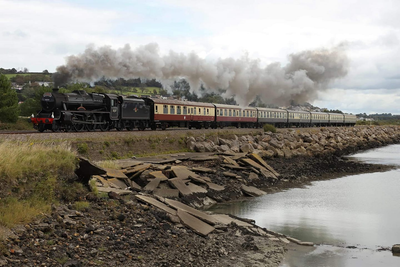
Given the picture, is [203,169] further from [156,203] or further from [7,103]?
[7,103]

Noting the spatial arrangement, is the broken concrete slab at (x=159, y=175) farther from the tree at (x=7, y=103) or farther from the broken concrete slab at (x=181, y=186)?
the tree at (x=7, y=103)

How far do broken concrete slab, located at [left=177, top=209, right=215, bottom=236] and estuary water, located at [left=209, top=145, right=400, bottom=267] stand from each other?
2213mm

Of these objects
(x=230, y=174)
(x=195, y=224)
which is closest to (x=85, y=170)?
(x=195, y=224)

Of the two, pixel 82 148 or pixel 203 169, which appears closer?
pixel 82 148

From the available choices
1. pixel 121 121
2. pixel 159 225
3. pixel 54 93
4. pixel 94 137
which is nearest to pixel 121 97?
pixel 121 121

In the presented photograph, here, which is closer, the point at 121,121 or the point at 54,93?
the point at 54,93

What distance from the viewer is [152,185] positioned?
17.7m

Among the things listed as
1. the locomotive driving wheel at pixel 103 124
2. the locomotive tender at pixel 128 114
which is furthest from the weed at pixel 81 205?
the locomotive driving wheel at pixel 103 124

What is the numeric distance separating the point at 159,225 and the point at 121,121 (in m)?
24.6

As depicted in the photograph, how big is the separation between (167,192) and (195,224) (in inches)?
234

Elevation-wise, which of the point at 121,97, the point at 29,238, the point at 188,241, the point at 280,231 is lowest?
the point at 280,231

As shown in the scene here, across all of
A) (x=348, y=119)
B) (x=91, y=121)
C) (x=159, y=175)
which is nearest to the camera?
(x=159, y=175)

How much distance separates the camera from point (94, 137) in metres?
24.4

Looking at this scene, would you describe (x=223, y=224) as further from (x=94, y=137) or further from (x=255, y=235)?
(x=94, y=137)
